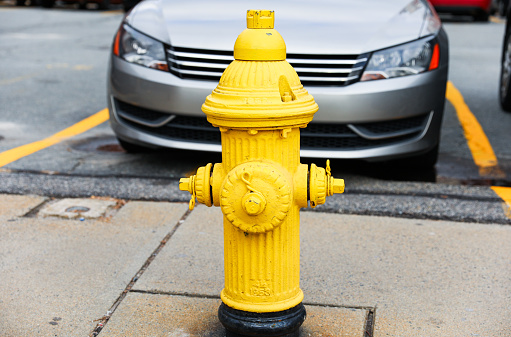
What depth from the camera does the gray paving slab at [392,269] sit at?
2793 mm

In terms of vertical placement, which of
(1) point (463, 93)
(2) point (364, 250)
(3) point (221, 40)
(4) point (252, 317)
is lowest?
(1) point (463, 93)

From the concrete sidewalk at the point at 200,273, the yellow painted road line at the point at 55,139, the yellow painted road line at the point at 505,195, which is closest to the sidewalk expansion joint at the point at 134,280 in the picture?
the concrete sidewalk at the point at 200,273

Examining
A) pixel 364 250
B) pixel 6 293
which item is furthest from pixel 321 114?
pixel 6 293

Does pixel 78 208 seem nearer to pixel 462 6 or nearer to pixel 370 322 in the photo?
pixel 370 322

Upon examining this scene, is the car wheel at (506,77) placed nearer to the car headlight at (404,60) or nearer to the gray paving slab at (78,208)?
the car headlight at (404,60)

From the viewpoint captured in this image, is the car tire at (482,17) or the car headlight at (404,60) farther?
the car tire at (482,17)

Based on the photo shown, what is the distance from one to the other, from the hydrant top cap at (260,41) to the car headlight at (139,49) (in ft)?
7.28

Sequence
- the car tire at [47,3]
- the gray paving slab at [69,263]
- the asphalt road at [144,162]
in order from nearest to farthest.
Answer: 1. the gray paving slab at [69,263]
2. the asphalt road at [144,162]
3. the car tire at [47,3]

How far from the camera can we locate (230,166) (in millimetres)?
2354

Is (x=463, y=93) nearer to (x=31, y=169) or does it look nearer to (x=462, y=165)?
(x=462, y=165)

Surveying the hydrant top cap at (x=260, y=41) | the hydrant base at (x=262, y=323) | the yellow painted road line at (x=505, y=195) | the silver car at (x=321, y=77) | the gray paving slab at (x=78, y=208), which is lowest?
the yellow painted road line at (x=505, y=195)

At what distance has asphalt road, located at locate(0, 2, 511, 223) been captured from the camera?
13.6 feet

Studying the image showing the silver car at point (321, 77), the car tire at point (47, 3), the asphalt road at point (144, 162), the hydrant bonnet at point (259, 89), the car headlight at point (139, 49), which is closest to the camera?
the hydrant bonnet at point (259, 89)

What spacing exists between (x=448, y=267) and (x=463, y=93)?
17.1 feet
